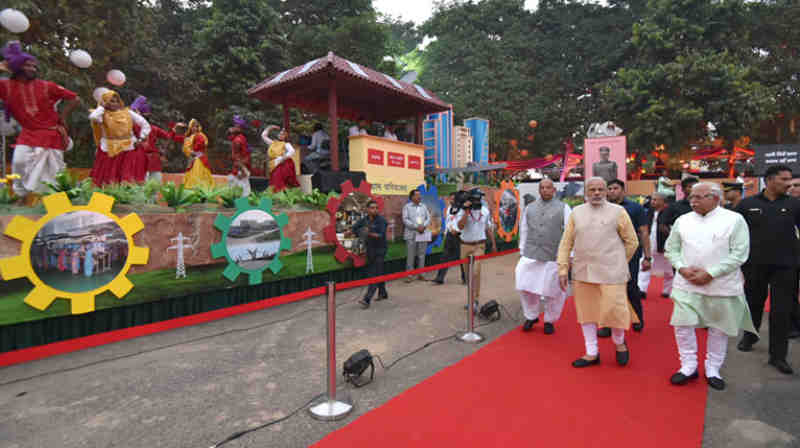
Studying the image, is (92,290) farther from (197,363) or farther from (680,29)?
(680,29)

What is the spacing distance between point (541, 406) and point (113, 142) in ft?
21.6

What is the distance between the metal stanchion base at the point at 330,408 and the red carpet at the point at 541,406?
16 centimetres

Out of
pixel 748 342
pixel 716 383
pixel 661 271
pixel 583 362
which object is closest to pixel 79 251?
pixel 583 362

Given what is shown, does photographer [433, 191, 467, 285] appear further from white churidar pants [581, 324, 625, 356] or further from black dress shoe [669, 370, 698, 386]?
black dress shoe [669, 370, 698, 386]

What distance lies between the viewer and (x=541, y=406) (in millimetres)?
2871

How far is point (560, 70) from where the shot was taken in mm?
22062

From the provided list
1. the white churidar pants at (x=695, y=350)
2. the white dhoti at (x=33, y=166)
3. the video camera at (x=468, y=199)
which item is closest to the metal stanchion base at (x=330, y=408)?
the white churidar pants at (x=695, y=350)

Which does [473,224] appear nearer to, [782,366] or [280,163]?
[782,366]

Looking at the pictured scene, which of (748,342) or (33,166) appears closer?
(748,342)

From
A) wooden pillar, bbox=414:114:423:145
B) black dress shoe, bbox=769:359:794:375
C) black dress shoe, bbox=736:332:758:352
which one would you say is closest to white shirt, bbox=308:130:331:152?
wooden pillar, bbox=414:114:423:145

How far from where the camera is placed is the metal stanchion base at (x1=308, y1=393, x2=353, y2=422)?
2781mm

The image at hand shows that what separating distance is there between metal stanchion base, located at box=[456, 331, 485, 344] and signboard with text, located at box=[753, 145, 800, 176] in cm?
1067

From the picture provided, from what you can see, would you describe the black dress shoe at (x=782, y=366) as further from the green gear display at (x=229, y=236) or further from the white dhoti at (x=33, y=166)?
the white dhoti at (x=33, y=166)

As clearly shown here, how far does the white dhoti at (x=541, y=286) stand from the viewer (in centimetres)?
442
